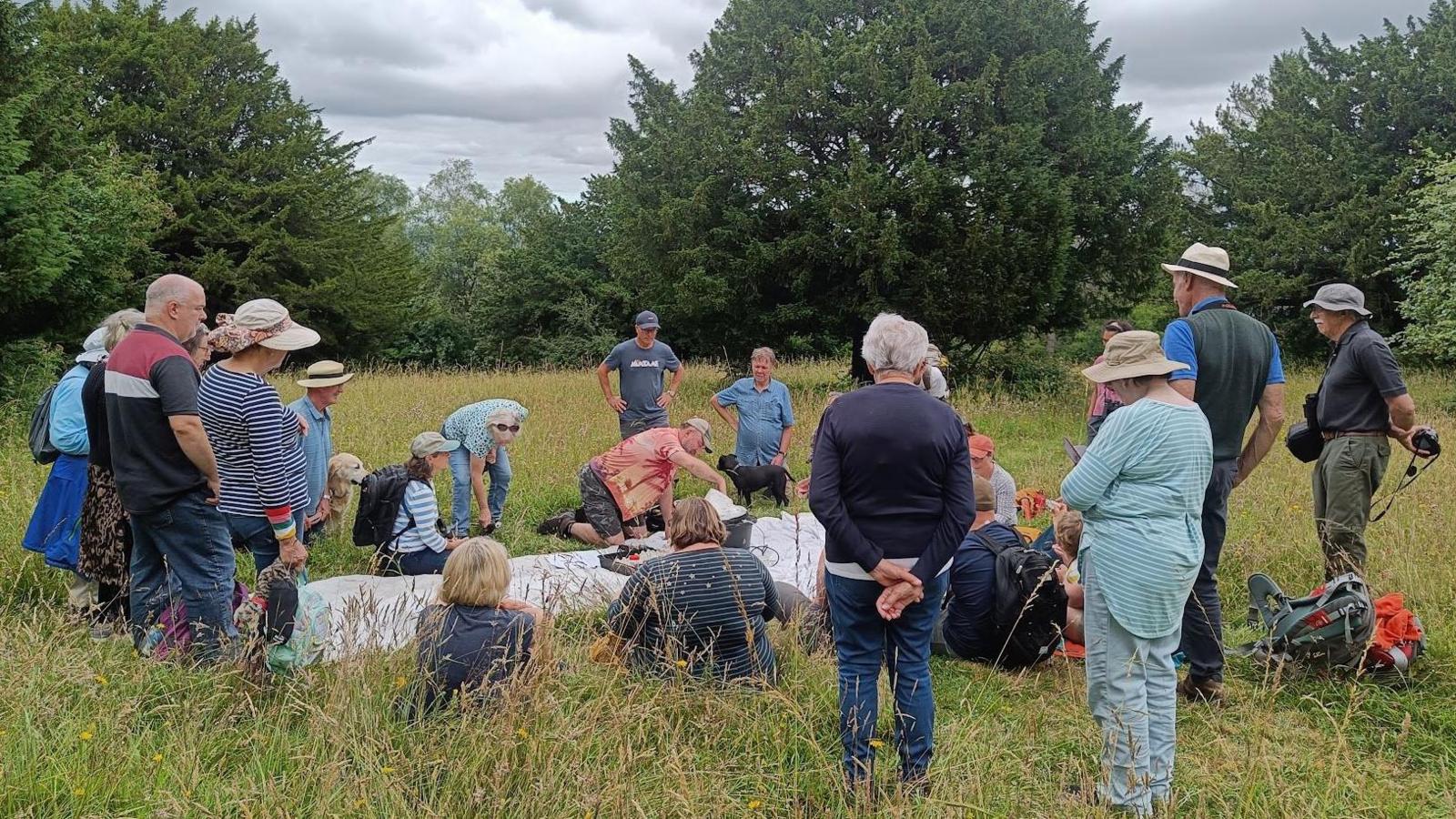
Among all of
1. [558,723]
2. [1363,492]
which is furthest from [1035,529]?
[558,723]

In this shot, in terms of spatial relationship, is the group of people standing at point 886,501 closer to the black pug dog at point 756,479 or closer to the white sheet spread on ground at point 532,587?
the white sheet spread on ground at point 532,587

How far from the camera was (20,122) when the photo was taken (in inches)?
410

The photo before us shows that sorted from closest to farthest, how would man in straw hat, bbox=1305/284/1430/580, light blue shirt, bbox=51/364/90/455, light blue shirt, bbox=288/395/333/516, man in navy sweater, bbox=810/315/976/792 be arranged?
man in navy sweater, bbox=810/315/976/792
light blue shirt, bbox=51/364/90/455
man in straw hat, bbox=1305/284/1430/580
light blue shirt, bbox=288/395/333/516

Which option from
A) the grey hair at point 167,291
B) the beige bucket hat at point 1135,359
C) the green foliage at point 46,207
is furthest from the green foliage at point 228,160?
the beige bucket hat at point 1135,359

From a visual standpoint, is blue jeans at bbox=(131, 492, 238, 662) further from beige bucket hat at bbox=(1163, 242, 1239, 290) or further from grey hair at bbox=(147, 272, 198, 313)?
beige bucket hat at bbox=(1163, 242, 1239, 290)

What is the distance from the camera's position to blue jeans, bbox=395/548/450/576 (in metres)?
5.53

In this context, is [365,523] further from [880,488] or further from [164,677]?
[880,488]


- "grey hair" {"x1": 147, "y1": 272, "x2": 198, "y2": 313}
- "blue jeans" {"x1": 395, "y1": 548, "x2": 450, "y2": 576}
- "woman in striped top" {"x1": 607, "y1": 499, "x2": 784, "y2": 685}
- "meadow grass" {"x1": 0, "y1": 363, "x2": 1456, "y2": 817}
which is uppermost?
"grey hair" {"x1": 147, "y1": 272, "x2": 198, "y2": 313}

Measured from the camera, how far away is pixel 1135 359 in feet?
10.3

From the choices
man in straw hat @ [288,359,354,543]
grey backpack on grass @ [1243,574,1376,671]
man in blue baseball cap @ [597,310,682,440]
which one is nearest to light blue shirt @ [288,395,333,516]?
man in straw hat @ [288,359,354,543]

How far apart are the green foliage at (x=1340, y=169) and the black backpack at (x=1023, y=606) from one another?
715 inches

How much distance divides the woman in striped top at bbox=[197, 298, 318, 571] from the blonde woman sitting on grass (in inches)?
40.6

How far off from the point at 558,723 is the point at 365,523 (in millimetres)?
3066

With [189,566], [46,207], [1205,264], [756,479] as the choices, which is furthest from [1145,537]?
[46,207]
